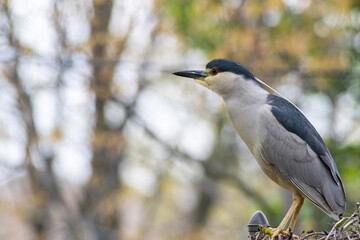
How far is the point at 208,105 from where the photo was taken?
785 centimetres

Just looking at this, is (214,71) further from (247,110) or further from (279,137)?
(279,137)

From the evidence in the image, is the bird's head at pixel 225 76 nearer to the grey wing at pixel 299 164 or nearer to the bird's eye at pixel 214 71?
the bird's eye at pixel 214 71

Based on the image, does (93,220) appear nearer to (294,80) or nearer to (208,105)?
(208,105)

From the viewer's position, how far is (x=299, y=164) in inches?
142

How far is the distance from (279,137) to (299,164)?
0.76 feet

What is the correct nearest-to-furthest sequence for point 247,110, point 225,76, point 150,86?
point 247,110 → point 225,76 → point 150,86

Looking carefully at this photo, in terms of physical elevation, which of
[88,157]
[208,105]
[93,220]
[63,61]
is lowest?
[93,220]

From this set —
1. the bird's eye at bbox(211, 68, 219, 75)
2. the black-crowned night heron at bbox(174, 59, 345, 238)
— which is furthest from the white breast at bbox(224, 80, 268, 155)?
the bird's eye at bbox(211, 68, 219, 75)

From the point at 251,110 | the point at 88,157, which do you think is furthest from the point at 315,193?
the point at 88,157

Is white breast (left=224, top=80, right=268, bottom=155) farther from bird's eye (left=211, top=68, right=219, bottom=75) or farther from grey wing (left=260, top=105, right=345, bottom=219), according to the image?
bird's eye (left=211, top=68, right=219, bottom=75)

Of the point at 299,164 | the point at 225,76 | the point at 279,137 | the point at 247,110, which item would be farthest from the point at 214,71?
the point at 299,164

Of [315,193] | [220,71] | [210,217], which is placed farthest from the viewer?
[210,217]

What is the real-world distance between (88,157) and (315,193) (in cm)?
483

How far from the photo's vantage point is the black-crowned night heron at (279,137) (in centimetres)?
351
